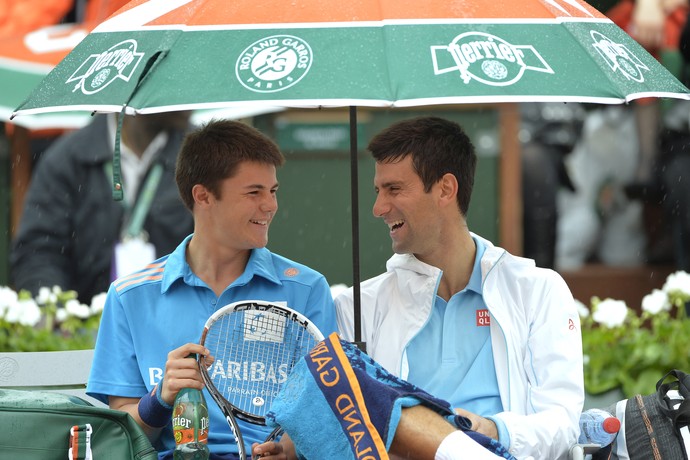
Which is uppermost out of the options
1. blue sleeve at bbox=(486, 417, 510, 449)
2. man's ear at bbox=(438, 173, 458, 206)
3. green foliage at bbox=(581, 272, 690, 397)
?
man's ear at bbox=(438, 173, 458, 206)

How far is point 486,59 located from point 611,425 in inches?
45.4

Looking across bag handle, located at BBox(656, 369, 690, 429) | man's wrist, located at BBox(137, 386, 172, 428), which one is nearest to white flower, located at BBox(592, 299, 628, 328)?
bag handle, located at BBox(656, 369, 690, 429)

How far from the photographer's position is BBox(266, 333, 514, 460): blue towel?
11.6 feet

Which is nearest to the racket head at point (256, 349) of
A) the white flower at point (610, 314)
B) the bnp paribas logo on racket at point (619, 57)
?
the bnp paribas logo on racket at point (619, 57)

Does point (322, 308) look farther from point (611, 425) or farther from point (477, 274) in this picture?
point (611, 425)

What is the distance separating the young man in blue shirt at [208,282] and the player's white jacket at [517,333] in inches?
7.0

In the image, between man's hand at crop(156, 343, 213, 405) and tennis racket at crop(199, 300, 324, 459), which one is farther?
tennis racket at crop(199, 300, 324, 459)

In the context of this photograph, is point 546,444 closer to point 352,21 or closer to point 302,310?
point 302,310

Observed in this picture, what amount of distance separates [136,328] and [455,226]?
3.38ft

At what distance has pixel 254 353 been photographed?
12.9ft

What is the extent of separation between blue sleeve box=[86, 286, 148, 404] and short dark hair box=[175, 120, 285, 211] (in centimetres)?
44

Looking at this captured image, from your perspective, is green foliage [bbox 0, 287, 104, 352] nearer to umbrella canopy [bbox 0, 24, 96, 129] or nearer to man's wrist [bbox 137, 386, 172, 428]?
umbrella canopy [bbox 0, 24, 96, 129]

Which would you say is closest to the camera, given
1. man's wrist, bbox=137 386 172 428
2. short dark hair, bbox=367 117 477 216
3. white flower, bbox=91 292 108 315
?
man's wrist, bbox=137 386 172 428

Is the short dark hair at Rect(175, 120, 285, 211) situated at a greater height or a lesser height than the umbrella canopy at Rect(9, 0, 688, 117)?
lesser
